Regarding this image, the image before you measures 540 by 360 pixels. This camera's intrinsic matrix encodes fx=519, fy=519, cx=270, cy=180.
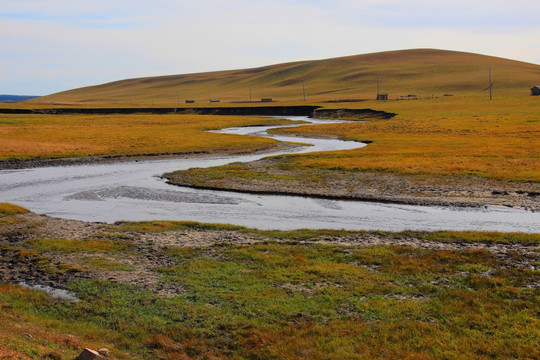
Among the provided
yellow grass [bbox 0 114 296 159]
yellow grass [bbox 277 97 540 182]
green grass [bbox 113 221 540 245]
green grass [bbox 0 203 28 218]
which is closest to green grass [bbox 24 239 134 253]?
green grass [bbox 113 221 540 245]

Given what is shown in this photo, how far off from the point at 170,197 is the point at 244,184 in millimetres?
5046

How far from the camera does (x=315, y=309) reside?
12570 millimetres

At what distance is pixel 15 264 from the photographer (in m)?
16.6

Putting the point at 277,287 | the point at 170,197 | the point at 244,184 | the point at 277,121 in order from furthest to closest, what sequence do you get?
the point at 277,121
the point at 244,184
the point at 170,197
the point at 277,287

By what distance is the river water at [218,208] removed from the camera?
22.7 metres

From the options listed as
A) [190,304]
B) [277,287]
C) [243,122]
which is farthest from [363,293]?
[243,122]

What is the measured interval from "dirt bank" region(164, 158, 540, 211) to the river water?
109cm

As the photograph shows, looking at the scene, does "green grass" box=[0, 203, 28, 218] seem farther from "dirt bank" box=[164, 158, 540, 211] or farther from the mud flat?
"dirt bank" box=[164, 158, 540, 211]

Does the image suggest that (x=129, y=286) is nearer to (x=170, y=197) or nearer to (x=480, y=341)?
(x=480, y=341)

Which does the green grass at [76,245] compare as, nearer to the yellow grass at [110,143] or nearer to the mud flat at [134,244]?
the mud flat at [134,244]

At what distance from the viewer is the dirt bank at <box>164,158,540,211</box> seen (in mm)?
27047

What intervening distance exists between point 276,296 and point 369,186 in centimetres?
1868

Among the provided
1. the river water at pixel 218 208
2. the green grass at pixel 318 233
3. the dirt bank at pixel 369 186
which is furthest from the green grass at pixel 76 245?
the dirt bank at pixel 369 186

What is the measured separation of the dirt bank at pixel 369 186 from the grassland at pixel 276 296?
8.12 metres
